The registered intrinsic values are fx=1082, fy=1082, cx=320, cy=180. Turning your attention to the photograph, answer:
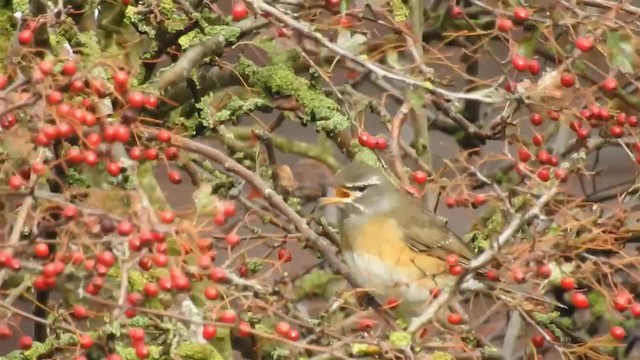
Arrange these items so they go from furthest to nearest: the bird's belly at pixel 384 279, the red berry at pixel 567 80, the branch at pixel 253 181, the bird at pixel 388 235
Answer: the bird at pixel 388 235, the bird's belly at pixel 384 279, the red berry at pixel 567 80, the branch at pixel 253 181

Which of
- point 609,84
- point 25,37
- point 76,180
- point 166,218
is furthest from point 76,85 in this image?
point 609,84

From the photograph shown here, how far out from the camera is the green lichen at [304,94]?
2.14 metres

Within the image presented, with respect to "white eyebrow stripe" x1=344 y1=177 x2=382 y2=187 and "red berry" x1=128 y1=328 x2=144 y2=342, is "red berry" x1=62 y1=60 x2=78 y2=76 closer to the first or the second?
"red berry" x1=128 y1=328 x2=144 y2=342

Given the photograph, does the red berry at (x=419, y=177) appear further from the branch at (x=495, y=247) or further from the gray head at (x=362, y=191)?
the branch at (x=495, y=247)

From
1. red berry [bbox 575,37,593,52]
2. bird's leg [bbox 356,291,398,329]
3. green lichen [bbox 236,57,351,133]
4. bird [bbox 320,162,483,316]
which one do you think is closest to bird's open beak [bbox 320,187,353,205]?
bird [bbox 320,162,483,316]

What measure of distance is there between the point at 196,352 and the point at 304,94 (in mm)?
665

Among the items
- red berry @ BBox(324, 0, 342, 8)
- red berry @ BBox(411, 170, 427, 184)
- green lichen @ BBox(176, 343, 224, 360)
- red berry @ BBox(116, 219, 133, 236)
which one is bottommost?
red berry @ BBox(411, 170, 427, 184)

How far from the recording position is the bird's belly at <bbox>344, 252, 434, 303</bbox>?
2.41 metres

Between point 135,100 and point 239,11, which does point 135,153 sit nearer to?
point 135,100

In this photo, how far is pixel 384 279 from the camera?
2.66m

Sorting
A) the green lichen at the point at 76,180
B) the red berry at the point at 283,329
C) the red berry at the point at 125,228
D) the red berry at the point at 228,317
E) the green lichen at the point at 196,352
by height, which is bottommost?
the green lichen at the point at 196,352

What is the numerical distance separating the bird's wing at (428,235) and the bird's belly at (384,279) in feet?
0.31

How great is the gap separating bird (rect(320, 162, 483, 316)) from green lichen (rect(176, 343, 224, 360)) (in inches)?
30.8

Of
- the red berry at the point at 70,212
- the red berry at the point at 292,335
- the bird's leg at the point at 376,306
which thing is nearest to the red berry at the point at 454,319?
the bird's leg at the point at 376,306
